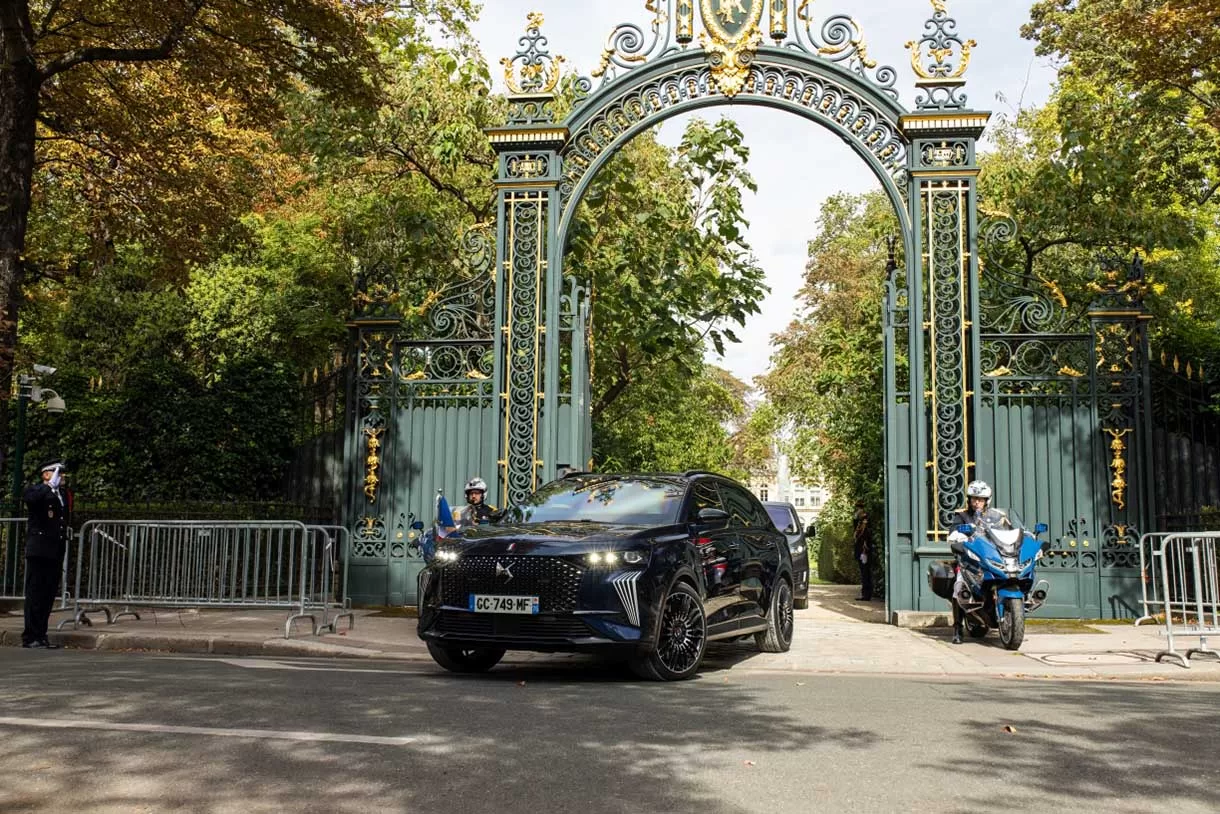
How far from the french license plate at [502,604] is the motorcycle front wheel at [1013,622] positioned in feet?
17.6

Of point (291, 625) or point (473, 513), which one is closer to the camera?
point (291, 625)

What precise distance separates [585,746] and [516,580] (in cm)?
315

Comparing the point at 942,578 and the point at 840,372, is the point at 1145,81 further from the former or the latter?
the point at 942,578

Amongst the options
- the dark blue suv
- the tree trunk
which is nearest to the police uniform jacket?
the tree trunk

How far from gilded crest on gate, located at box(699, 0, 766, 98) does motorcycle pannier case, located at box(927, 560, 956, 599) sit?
675 cm

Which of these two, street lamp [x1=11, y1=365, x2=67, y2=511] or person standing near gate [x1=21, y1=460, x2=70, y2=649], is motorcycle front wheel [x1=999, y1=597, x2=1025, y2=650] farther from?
street lamp [x1=11, y1=365, x2=67, y2=511]

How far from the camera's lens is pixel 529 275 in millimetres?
16016

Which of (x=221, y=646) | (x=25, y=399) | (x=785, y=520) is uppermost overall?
(x=25, y=399)

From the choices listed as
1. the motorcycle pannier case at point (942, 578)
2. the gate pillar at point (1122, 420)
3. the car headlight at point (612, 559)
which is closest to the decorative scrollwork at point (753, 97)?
the gate pillar at point (1122, 420)

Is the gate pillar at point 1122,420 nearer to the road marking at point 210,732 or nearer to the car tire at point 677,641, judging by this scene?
the car tire at point 677,641

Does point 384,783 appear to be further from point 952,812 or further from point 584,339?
point 584,339

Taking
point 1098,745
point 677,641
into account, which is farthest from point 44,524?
point 1098,745

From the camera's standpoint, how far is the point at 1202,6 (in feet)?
48.8

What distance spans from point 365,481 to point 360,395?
1210 millimetres
